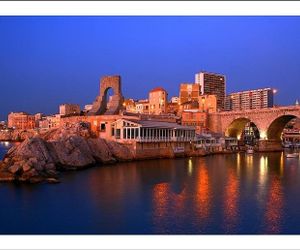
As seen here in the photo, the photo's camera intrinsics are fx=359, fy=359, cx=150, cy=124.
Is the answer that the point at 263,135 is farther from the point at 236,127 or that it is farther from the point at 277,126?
the point at 236,127

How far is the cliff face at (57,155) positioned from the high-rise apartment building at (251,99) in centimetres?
10500

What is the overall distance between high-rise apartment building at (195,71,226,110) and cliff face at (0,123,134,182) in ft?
299

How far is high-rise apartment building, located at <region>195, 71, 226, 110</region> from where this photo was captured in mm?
126938

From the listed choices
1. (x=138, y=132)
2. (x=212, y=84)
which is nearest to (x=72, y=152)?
(x=138, y=132)

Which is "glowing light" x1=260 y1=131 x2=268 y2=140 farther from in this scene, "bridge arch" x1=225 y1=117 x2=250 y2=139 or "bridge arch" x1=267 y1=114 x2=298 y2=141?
"bridge arch" x1=225 y1=117 x2=250 y2=139

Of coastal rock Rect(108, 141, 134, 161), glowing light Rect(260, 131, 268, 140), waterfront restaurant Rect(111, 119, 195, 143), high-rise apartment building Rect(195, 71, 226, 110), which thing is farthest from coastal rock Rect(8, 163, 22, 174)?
high-rise apartment building Rect(195, 71, 226, 110)

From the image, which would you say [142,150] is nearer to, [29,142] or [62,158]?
[62,158]

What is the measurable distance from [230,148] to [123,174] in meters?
33.3

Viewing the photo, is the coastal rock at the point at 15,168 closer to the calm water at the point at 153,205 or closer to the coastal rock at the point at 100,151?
the calm water at the point at 153,205

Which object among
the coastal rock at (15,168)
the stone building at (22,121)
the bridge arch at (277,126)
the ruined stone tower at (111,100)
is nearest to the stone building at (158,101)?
the bridge arch at (277,126)

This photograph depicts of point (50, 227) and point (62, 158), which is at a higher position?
point (62, 158)

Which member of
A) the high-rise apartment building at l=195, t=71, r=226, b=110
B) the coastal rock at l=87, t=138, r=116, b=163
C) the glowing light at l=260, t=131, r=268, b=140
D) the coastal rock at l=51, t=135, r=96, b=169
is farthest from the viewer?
the high-rise apartment building at l=195, t=71, r=226, b=110

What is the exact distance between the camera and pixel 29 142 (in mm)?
28828

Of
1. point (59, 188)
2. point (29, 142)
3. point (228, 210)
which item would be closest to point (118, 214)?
point (228, 210)
